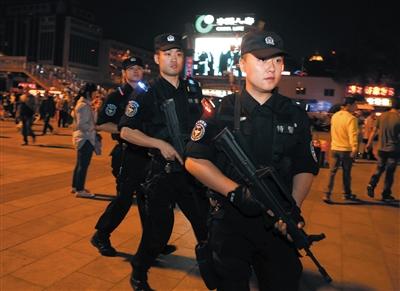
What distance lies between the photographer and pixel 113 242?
179 inches

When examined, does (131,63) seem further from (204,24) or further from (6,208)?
(204,24)

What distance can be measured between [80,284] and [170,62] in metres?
2.03

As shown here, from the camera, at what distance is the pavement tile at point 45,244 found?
13.4ft

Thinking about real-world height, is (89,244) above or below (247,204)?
below

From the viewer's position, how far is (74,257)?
4.03m

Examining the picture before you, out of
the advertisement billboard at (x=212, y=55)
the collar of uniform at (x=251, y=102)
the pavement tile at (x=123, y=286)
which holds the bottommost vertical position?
the pavement tile at (x=123, y=286)

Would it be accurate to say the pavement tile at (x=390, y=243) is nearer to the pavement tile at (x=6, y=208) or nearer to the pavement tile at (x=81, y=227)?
the pavement tile at (x=81, y=227)

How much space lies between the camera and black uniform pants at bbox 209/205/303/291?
2145mm

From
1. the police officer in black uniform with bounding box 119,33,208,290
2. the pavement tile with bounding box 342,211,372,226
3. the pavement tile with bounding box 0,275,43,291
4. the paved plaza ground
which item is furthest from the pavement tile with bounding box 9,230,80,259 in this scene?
the pavement tile with bounding box 342,211,372,226

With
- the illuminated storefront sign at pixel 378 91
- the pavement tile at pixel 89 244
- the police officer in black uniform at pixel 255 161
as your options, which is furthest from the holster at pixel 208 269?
the illuminated storefront sign at pixel 378 91

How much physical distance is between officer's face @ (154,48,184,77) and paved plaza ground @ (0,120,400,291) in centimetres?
185

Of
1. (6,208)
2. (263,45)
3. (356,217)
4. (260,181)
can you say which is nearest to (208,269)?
(260,181)

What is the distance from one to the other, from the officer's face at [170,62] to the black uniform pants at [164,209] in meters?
0.85

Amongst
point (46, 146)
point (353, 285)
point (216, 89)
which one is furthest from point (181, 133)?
point (216, 89)
